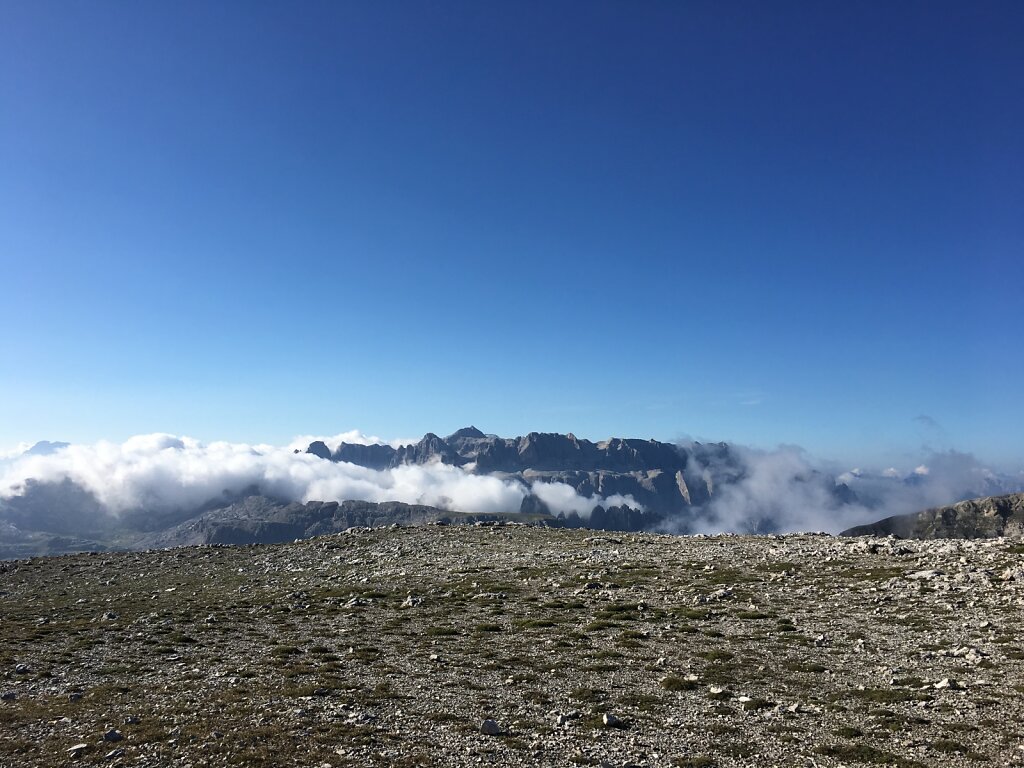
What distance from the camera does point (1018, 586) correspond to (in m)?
31.1

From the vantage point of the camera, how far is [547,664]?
2419cm

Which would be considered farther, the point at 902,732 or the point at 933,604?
the point at 933,604

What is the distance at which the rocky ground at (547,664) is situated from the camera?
1617 centimetres

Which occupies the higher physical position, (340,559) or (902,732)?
(902,732)

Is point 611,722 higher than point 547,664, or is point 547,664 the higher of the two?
point 611,722

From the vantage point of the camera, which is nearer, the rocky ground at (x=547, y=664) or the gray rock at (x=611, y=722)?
the rocky ground at (x=547, y=664)

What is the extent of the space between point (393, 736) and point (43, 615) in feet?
128

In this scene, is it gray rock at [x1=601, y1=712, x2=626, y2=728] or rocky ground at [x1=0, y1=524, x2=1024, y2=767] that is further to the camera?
gray rock at [x1=601, y1=712, x2=626, y2=728]

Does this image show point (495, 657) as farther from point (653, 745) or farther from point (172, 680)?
point (172, 680)

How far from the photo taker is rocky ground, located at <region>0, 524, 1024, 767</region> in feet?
53.1

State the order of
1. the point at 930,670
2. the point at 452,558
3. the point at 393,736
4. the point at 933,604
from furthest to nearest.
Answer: the point at 452,558
the point at 933,604
the point at 930,670
the point at 393,736

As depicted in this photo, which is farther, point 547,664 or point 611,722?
point 547,664

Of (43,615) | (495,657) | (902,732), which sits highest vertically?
(902,732)

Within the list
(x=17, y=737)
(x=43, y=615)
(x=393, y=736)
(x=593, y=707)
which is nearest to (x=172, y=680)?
(x=17, y=737)
